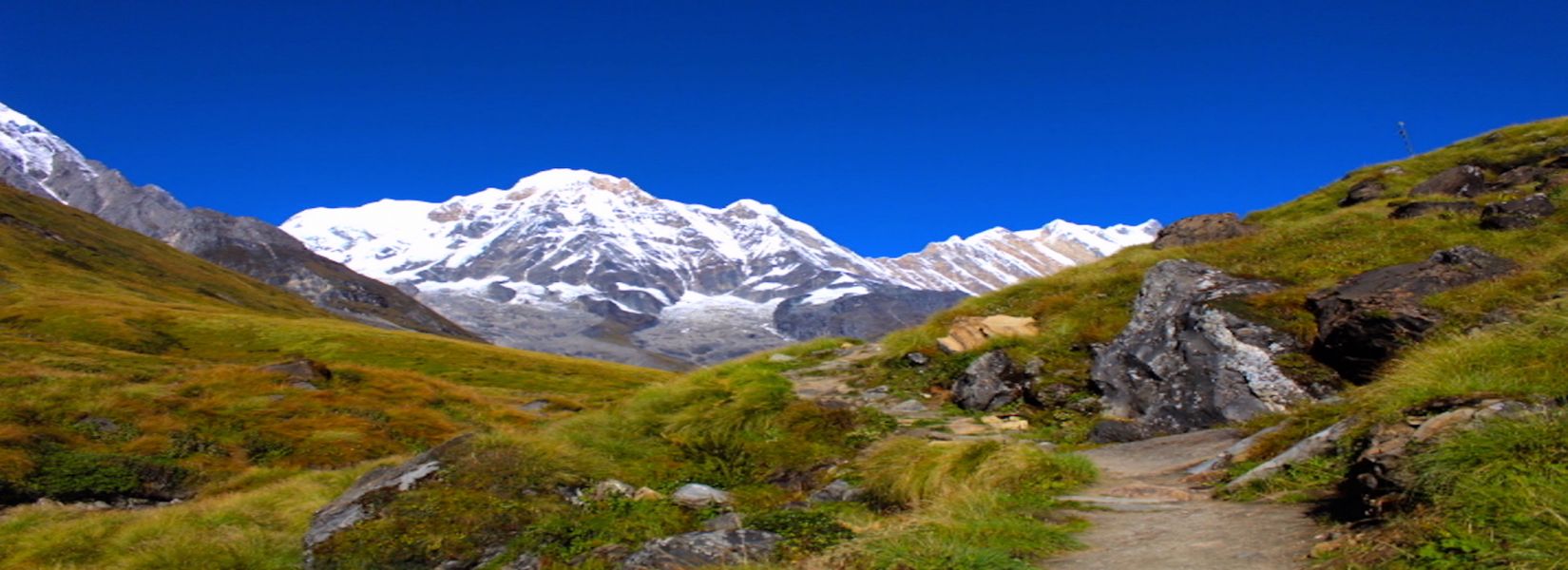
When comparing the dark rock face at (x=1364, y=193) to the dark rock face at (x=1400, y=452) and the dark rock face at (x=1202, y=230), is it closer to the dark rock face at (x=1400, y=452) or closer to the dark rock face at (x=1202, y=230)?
the dark rock face at (x=1202, y=230)

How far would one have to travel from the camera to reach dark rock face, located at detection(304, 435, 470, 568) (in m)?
11.1

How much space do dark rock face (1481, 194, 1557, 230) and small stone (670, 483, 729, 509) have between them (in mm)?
19420

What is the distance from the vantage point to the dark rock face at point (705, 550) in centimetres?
836

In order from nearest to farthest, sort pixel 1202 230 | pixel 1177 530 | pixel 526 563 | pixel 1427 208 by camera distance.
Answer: pixel 1177 530, pixel 526 563, pixel 1427 208, pixel 1202 230

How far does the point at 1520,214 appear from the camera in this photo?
1909 cm

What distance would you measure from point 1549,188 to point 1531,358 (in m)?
19.5

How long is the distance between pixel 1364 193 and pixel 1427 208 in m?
8.12

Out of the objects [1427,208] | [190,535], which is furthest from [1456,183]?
[190,535]

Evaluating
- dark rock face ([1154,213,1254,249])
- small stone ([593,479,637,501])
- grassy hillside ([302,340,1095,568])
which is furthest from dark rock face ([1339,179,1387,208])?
small stone ([593,479,637,501])

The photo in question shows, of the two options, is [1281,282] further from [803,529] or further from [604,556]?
[604,556]

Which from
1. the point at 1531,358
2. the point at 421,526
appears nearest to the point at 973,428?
the point at 1531,358

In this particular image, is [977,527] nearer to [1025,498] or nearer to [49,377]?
[1025,498]

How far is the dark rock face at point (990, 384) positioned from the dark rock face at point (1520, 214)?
12179mm

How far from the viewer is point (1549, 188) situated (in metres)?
22.4
